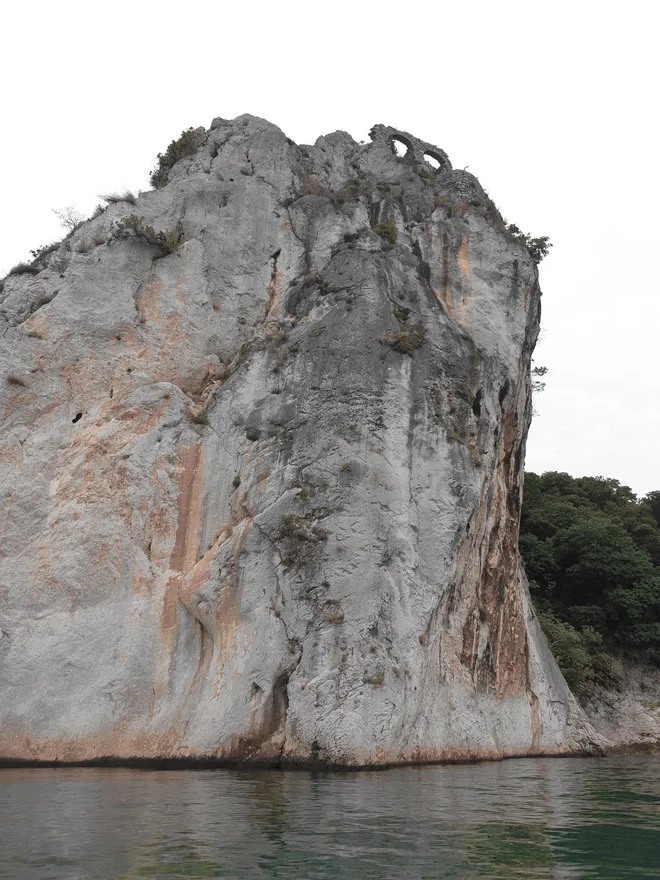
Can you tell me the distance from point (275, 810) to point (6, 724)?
10.8m

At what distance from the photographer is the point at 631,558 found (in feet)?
116

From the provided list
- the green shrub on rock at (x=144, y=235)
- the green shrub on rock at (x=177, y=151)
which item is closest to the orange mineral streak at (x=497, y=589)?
the green shrub on rock at (x=144, y=235)

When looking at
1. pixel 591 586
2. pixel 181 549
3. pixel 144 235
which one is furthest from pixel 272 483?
pixel 591 586

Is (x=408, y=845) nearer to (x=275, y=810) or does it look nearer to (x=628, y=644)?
(x=275, y=810)

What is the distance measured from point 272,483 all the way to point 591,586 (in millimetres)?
22147

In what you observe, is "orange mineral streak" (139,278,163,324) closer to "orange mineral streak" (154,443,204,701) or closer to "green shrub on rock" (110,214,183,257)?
"green shrub on rock" (110,214,183,257)

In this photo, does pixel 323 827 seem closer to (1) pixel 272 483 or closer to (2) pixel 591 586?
(1) pixel 272 483

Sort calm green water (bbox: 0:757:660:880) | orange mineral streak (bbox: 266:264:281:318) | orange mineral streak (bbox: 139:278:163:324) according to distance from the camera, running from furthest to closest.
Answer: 1. orange mineral streak (bbox: 266:264:281:318)
2. orange mineral streak (bbox: 139:278:163:324)
3. calm green water (bbox: 0:757:660:880)

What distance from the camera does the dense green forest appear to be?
3133 centimetres

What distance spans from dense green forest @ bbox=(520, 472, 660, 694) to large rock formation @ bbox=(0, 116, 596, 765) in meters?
6.42

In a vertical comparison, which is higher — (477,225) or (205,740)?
(477,225)

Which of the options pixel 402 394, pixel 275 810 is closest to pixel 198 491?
pixel 402 394

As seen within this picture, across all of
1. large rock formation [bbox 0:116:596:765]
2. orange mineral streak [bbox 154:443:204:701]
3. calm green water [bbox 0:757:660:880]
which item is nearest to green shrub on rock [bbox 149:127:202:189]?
large rock formation [bbox 0:116:596:765]

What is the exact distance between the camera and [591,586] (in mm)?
36281
